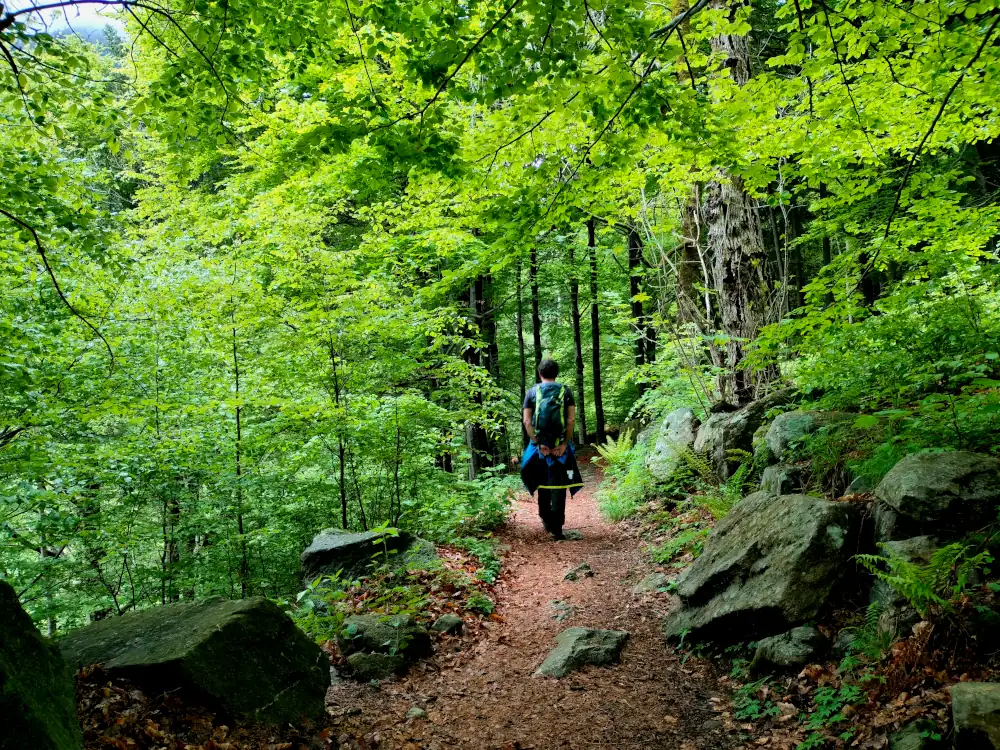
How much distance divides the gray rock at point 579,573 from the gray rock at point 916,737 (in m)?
4.28

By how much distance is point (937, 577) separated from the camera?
3445mm

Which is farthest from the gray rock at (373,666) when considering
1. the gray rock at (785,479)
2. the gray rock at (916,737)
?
the gray rock at (785,479)

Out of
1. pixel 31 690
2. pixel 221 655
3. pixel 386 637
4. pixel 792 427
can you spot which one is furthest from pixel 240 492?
pixel 792 427

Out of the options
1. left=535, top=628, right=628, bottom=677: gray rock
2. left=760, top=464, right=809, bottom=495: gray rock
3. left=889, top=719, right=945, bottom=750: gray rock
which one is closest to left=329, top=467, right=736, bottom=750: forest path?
left=535, top=628, right=628, bottom=677: gray rock

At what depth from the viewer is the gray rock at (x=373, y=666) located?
16.7 ft

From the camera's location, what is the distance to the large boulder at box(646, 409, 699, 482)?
370 inches

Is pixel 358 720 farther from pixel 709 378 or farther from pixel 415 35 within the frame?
pixel 709 378

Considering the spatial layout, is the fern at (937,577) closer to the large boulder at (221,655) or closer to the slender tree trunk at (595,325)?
the large boulder at (221,655)

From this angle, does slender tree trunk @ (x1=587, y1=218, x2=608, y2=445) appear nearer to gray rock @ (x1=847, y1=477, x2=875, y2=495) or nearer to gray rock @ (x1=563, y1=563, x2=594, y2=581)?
gray rock @ (x1=563, y1=563, x2=594, y2=581)

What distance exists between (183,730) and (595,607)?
3947 mm

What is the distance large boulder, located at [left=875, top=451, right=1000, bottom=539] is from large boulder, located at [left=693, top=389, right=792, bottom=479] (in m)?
3.09

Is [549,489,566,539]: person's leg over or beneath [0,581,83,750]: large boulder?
beneath

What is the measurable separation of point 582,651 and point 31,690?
3.76 meters

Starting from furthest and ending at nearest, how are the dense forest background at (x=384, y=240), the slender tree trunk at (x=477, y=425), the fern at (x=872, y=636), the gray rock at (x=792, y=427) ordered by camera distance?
the slender tree trunk at (x=477, y=425) < the gray rock at (x=792, y=427) < the dense forest background at (x=384, y=240) < the fern at (x=872, y=636)
